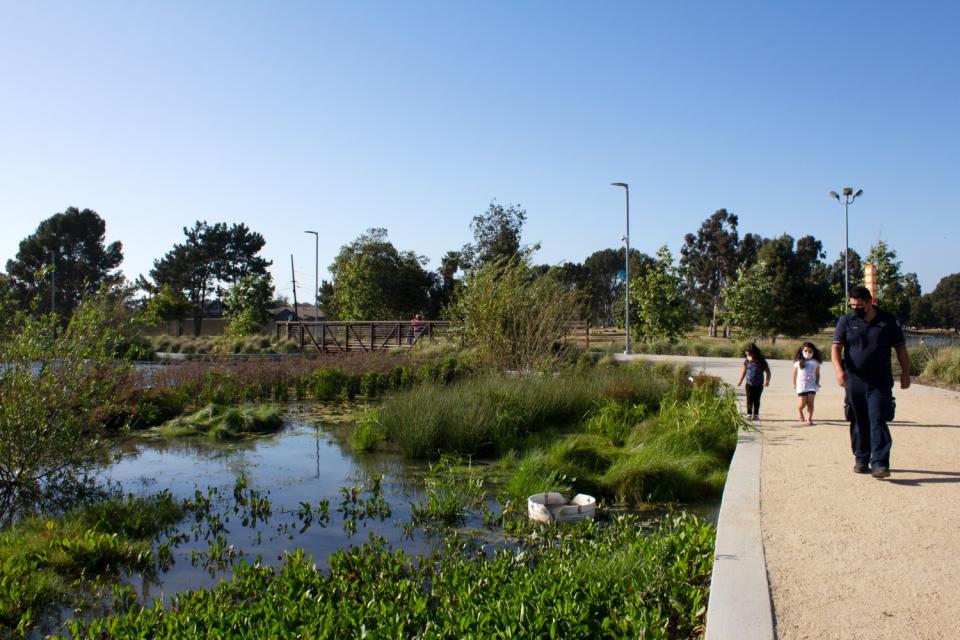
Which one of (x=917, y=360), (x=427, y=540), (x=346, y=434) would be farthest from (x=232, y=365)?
(x=917, y=360)

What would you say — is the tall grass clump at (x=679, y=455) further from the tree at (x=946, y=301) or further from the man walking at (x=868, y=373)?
the tree at (x=946, y=301)

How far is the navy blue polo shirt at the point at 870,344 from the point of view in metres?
6.70

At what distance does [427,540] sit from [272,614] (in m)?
2.32

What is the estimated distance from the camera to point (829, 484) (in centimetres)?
648

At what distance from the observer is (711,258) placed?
64.1 metres

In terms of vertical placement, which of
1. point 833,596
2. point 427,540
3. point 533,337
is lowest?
point 427,540

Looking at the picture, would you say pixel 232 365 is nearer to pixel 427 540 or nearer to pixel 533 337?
pixel 533 337

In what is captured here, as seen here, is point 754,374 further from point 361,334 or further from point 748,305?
point 748,305

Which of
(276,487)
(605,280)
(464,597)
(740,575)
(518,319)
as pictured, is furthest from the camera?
(605,280)

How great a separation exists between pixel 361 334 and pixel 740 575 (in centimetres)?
3068

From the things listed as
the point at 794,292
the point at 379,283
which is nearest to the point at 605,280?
the point at 794,292

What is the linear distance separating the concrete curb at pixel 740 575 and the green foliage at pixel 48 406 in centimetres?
580

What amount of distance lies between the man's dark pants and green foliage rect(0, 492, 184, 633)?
5.99 m

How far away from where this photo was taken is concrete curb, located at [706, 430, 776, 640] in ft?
11.2
